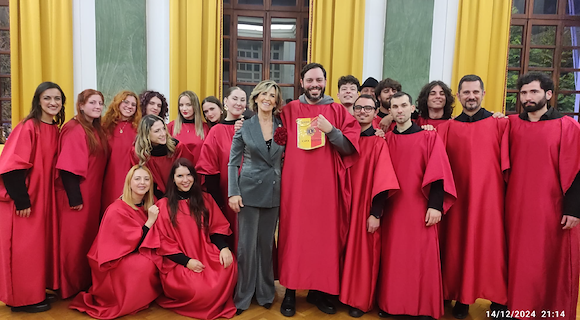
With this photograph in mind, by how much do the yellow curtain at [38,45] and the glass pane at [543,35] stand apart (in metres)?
7.23

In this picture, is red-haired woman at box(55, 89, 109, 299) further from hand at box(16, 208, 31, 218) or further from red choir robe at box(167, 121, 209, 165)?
red choir robe at box(167, 121, 209, 165)

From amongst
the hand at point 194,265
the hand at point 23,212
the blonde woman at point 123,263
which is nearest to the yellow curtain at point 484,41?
the hand at point 194,265

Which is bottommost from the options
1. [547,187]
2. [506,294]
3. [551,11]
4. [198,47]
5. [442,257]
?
[506,294]

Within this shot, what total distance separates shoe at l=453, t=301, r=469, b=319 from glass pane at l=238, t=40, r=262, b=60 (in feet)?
16.0

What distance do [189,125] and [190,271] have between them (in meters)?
1.49

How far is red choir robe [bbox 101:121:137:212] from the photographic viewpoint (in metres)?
3.16

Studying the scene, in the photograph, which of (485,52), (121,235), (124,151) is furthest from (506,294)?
(485,52)

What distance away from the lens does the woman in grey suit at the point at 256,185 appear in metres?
2.72

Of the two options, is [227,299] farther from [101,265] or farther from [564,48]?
[564,48]

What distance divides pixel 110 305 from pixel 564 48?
7.53 metres

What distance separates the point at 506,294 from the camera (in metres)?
2.72

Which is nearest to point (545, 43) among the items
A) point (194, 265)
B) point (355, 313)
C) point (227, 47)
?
point (227, 47)

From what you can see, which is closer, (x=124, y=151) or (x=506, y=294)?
(x=506, y=294)

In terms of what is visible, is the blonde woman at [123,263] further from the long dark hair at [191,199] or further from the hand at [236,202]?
the hand at [236,202]
